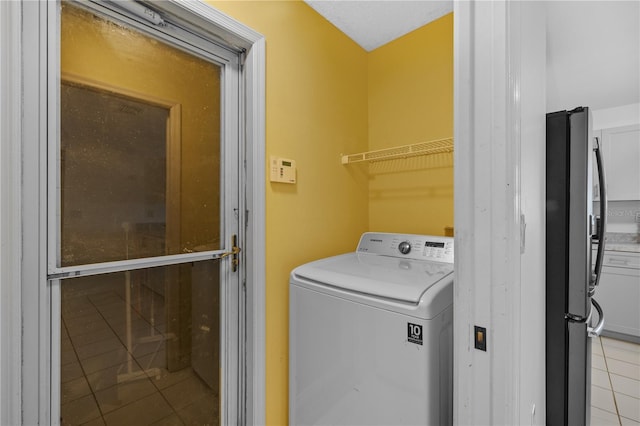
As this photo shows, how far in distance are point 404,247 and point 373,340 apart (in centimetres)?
68

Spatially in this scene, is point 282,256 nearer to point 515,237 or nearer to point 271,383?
point 271,383

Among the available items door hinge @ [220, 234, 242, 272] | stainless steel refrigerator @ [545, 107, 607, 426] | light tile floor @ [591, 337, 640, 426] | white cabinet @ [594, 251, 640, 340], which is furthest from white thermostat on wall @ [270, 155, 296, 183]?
white cabinet @ [594, 251, 640, 340]

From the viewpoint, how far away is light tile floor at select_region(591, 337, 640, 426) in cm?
191

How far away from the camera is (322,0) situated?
1.65 meters

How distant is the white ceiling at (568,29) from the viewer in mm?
1715

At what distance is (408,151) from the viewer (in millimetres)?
1781

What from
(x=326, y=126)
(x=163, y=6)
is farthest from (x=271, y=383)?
(x=163, y=6)

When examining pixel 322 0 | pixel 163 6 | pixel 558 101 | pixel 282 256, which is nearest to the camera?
pixel 163 6

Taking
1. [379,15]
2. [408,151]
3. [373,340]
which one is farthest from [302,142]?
[373,340]

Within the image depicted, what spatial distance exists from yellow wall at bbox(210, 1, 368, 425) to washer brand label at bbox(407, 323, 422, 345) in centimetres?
74

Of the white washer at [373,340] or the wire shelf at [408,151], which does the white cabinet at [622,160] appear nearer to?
the wire shelf at [408,151]

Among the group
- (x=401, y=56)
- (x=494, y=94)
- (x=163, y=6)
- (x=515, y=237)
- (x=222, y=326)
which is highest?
(x=401, y=56)

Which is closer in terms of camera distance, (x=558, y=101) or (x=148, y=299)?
(x=148, y=299)

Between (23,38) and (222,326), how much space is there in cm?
128
